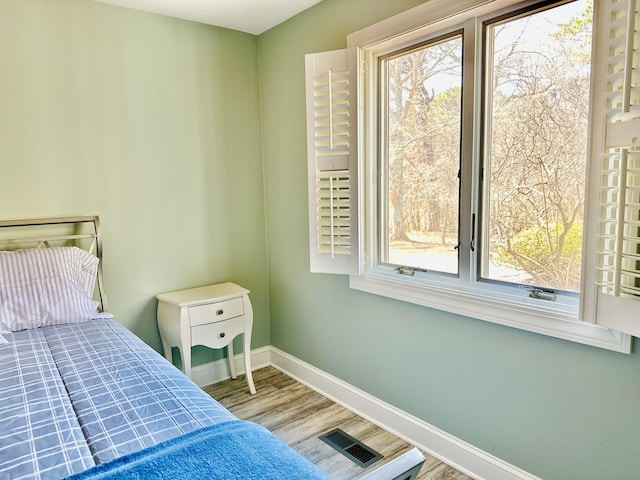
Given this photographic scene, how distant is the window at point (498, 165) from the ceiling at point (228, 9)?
0.65 metres

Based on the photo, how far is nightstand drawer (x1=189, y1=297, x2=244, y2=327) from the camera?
2643mm

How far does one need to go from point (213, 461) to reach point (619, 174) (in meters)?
1.44

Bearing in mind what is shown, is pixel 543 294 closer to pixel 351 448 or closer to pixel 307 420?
pixel 351 448

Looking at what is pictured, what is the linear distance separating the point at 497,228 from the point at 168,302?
1.97 metres

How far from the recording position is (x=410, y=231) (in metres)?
2.35

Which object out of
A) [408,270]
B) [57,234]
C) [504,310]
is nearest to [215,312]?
[57,234]

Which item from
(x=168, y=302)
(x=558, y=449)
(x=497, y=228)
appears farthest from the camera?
(x=168, y=302)

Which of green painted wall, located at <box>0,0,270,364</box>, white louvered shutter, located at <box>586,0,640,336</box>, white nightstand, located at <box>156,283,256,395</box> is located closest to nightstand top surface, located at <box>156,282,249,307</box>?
white nightstand, located at <box>156,283,256,395</box>

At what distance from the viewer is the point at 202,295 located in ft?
9.14

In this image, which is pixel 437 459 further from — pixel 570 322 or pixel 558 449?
pixel 570 322

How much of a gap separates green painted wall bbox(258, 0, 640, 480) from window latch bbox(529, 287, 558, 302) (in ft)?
0.54

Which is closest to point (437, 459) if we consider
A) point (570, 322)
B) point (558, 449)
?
point (558, 449)

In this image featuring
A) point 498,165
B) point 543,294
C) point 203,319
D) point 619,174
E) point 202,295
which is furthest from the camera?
point 202,295

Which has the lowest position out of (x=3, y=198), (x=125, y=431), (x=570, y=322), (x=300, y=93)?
(x=125, y=431)
